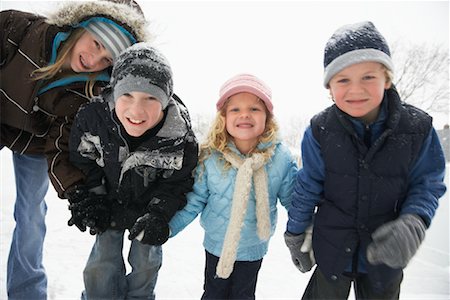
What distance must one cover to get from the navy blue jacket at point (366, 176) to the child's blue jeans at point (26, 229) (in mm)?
1739

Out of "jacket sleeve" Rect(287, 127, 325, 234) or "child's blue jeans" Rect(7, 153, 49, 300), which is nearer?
"jacket sleeve" Rect(287, 127, 325, 234)

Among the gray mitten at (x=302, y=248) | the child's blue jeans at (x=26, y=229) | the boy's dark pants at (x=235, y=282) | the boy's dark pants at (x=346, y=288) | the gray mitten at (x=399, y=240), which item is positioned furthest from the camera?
the child's blue jeans at (x=26, y=229)

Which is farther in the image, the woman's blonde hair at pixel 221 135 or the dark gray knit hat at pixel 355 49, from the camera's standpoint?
the woman's blonde hair at pixel 221 135

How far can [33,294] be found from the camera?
2322mm

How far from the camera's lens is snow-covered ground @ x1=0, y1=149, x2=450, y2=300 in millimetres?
2752

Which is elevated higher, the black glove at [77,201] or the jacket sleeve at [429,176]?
the jacket sleeve at [429,176]

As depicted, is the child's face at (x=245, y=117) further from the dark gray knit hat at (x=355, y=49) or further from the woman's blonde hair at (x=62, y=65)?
the woman's blonde hair at (x=62, y=65)

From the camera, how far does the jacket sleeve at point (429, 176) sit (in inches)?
63.9

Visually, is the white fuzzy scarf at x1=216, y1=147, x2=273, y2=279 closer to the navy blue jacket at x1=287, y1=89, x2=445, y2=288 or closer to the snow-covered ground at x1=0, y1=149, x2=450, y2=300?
the navy blue jacket at x1=287, y1=89, x2=445, y2=288

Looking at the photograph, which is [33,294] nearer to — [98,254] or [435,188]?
[98,254]

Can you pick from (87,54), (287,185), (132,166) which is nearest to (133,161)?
(132,166)

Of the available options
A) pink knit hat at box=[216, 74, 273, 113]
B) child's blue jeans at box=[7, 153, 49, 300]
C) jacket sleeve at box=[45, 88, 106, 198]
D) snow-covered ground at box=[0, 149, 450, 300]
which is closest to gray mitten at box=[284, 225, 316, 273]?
pink knit hat at box=[216, 74, 273, 113]

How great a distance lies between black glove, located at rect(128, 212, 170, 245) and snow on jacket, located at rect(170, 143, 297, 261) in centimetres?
15

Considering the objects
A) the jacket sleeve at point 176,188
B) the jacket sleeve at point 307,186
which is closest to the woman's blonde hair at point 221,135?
the jacket sleeve at point 176,188
